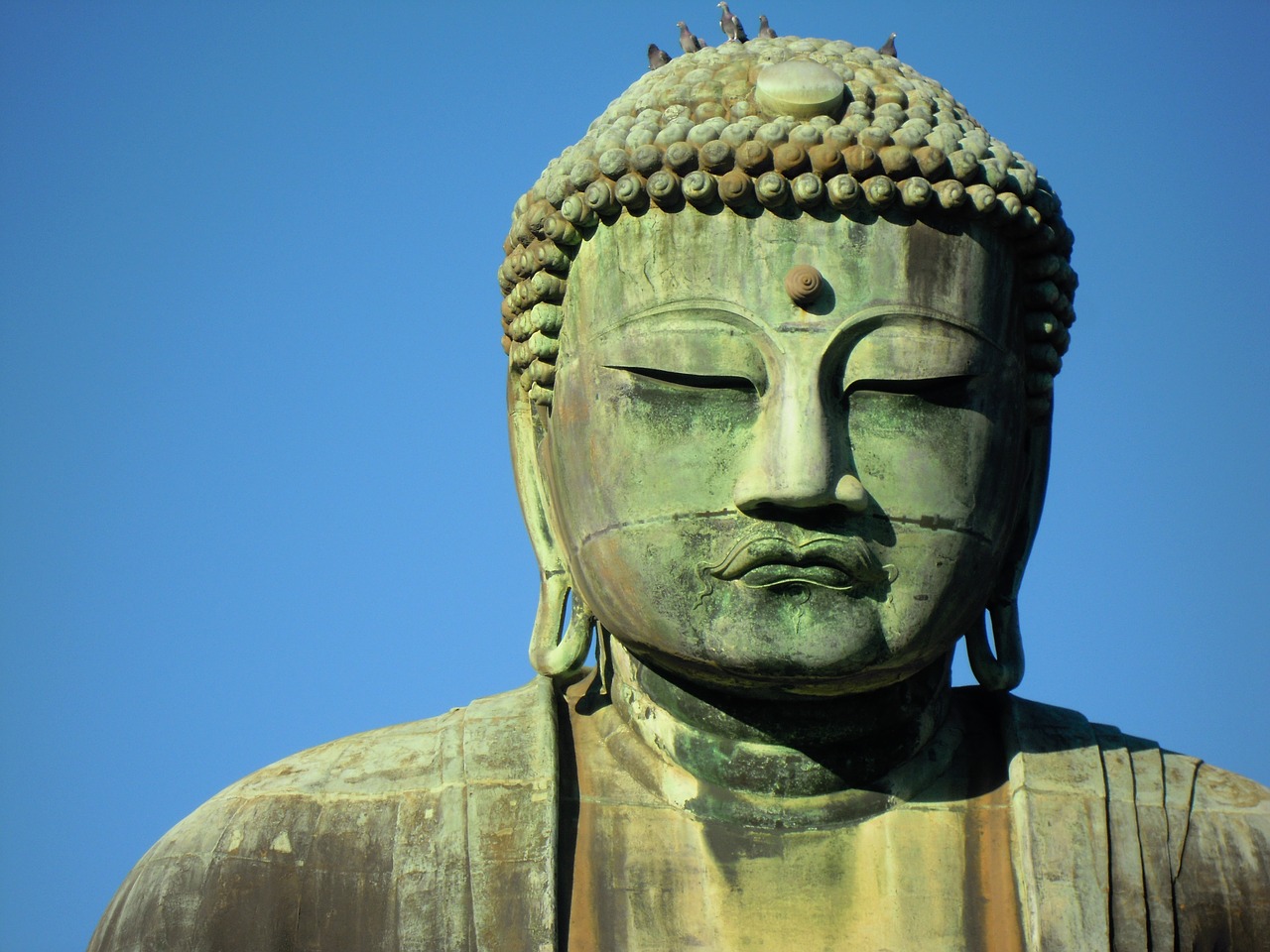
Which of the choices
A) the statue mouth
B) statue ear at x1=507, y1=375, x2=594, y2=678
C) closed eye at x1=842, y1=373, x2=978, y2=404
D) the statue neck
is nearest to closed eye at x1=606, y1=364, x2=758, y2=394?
closed eye at x1=842, y1=373, x2=978, y2=404

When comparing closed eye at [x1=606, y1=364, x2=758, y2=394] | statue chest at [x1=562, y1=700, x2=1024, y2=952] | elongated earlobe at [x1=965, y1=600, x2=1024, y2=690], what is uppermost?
closed eye at [x1=606, y1=364, x2=758, y2=394]

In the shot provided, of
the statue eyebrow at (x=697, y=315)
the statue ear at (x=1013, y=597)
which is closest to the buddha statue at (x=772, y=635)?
the statue eyebrow at (x=697, y=315)

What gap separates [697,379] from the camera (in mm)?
8258

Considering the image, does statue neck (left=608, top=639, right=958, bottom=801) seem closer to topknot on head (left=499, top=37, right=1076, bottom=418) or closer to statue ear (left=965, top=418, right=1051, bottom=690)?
statue ear (left=965, top=418, right=1051, bottom=690)

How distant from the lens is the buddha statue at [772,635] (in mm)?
8164

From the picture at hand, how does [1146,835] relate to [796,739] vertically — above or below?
below

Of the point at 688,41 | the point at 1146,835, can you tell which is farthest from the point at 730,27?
the point at 1146,835

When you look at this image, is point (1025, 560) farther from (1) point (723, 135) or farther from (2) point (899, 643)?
(1) point (723, 135)

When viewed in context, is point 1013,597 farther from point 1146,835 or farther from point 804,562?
point 804,562

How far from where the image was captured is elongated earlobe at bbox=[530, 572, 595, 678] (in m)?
9.13

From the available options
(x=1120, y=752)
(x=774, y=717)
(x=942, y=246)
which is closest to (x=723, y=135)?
(x=942, y=246)

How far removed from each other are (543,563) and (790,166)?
2.08 meters

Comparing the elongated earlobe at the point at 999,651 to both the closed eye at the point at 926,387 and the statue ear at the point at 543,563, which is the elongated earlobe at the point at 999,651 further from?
the statue ear at the point at 543,563

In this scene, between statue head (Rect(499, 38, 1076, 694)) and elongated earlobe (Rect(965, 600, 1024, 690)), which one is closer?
statue head (Rect(499, 38, 1076, 694))
